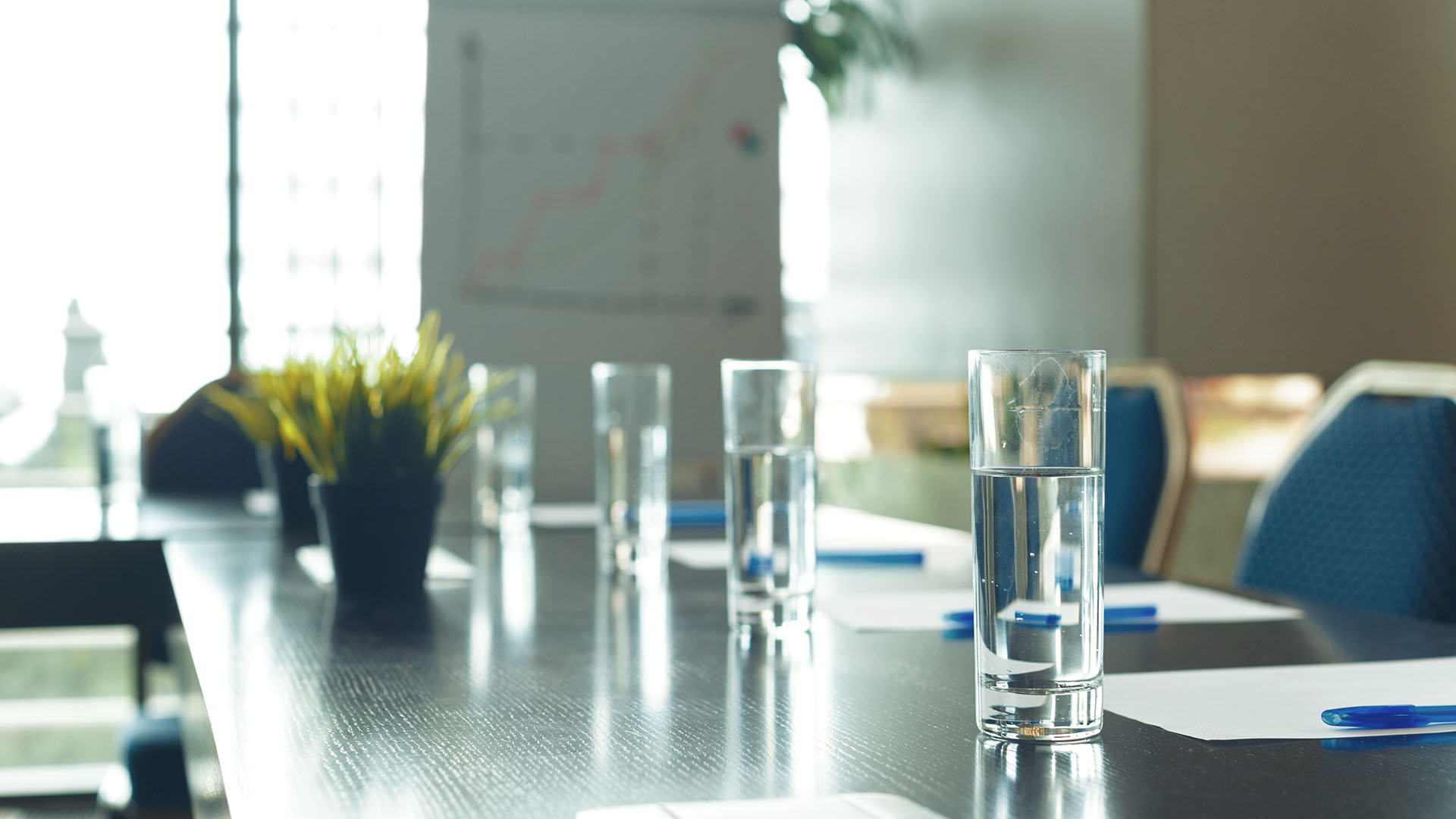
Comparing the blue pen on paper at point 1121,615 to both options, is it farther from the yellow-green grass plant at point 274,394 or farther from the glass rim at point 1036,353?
the yellow-green grass plant at point 274,394

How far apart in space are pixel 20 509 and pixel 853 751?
5.70 feet

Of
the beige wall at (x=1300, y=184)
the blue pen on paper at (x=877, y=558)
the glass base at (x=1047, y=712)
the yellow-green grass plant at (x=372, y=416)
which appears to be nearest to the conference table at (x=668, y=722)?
the glass base at (x=1047, y=712)

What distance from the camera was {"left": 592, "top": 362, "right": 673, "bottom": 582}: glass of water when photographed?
1308 mm

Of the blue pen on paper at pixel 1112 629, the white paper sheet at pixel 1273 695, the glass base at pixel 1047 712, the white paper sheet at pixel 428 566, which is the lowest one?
the white paper sheet at pixel 428 566

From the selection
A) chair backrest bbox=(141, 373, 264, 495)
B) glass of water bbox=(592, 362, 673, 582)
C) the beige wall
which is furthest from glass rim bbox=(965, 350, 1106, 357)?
the beige wall

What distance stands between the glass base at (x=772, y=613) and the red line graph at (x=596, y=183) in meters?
2.24

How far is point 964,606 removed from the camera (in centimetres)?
103

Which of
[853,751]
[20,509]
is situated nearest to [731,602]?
[853,751]

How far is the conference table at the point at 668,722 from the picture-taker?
51 centimetres

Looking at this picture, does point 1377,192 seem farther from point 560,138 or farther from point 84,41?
point 84,41

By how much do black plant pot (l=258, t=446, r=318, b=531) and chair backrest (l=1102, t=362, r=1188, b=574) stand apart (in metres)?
0.99

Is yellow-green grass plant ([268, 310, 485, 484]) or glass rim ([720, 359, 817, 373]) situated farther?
yellow-green grass plant ([268, 310, 485, 484])

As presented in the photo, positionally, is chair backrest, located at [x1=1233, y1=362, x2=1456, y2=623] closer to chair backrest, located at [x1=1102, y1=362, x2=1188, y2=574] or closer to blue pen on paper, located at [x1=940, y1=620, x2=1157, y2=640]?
chair backrest, located at [x1=1102, y1=362, x2=1188, y2=574]

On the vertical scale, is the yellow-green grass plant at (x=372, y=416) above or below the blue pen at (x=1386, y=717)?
above
